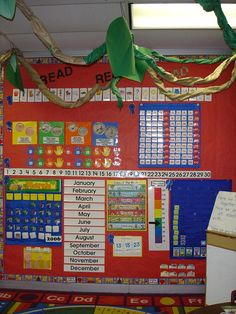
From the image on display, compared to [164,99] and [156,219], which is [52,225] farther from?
[164,99]

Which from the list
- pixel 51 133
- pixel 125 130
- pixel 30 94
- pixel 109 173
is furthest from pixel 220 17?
pixel 30 94

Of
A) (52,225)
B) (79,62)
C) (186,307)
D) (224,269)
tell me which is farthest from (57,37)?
(186,307)

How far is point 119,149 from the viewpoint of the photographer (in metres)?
3.40

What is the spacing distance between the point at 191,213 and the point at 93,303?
130cm

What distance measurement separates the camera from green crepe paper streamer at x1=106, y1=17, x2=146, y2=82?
1546 millimetres

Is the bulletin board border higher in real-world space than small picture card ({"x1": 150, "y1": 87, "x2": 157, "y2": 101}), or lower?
lower

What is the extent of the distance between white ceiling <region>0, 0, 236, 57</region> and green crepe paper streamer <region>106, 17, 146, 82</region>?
95 cm

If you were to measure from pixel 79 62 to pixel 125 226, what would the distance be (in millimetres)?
1989

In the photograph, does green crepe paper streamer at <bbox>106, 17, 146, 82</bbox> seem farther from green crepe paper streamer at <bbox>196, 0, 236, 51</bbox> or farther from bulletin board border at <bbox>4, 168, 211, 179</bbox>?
bulletin board border at <bbox>4, 168, 211, 179</bbox>

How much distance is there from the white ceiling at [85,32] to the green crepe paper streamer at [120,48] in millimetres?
954

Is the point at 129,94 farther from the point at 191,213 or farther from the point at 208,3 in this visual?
the point at 208,3

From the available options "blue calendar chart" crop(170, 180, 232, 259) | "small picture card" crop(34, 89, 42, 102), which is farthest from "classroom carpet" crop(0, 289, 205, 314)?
"small picture card" crop(34, 89, 42, 102)

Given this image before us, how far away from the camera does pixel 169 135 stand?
337 centimetres

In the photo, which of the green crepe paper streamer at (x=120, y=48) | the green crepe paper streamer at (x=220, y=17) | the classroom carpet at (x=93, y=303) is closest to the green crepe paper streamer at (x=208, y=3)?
the green crepe paper streamer at (x=220, y=17)
